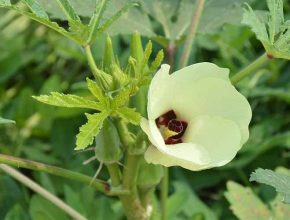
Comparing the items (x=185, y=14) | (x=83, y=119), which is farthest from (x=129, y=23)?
(x=83, y=119)

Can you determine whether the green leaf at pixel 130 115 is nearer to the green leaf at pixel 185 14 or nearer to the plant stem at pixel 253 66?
the plant stem at pixel 253 66

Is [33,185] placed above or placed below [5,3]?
below

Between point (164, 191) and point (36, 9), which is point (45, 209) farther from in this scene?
point (36, 9)

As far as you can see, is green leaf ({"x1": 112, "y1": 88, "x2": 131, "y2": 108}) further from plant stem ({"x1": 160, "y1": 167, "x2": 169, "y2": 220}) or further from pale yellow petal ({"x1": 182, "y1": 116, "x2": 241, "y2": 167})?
plant stem ({"x1": 160, "y1": 167, "x2": 169, "y2": 220})

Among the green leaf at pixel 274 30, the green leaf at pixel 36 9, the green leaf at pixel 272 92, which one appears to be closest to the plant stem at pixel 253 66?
the green leaf at pixel 274 30

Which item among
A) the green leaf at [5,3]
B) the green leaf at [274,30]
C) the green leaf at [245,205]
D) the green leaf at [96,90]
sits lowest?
the green leaf at [245,205]

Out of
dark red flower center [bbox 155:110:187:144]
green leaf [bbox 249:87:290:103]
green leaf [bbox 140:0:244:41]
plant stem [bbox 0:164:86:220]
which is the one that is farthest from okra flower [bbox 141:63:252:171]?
green leaf [bbox 249:87:290:103]

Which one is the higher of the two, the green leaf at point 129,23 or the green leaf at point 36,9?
the green leaf at point 36,9
